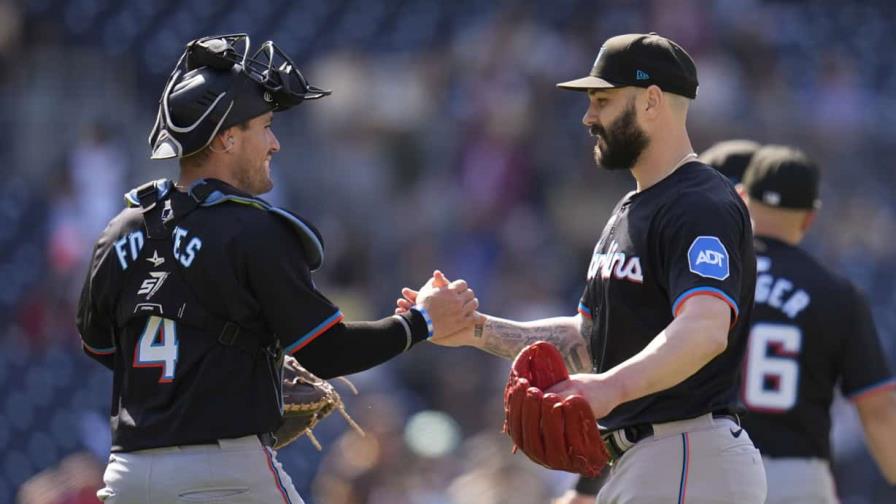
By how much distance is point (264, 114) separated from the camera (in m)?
4.50

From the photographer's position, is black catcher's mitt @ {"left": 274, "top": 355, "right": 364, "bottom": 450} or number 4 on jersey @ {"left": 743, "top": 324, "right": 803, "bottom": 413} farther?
number 4 on jersey @ {"left": 743, "top": 324, "right": 803, "bottom": 413}

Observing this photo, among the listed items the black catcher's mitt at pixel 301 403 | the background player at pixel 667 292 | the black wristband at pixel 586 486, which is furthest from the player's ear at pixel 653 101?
the black wristband at pixel 586 486

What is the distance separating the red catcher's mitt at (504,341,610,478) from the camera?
394 cm

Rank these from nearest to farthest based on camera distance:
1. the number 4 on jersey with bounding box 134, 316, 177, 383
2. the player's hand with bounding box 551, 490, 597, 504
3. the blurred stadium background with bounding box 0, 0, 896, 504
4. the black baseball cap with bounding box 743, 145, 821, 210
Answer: the number 4 on jersey with bounding box 134, 316, 177, 383
the player's hand with bounding box 551, 490, 597, 504
the black baseball cap with bounding box 743, 145, 821, 210
the blurred stadium background with bounding box 0, 0, 896, 504

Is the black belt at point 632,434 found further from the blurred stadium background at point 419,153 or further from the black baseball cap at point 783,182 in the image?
the blurred stadium background at point 419,153

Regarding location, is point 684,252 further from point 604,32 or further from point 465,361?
point 604,32

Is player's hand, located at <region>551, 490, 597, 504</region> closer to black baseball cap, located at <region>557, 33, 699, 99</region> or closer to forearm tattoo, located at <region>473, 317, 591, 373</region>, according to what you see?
forearm tattoo, located at <region>473, 317, 591, 373</region>

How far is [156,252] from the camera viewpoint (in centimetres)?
431

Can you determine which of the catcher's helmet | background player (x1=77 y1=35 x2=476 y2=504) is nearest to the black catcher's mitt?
background player (x1=77 y1=35 x2=476 y2=504)

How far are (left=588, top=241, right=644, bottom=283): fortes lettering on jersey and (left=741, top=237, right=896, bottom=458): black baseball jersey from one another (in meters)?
1.40

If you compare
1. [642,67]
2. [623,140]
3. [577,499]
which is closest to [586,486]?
[577,499]

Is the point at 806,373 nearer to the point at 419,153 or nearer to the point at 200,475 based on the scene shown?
the point at 200,475

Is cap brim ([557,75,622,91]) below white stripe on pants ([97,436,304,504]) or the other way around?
the other way around

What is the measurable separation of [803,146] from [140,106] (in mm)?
6150
